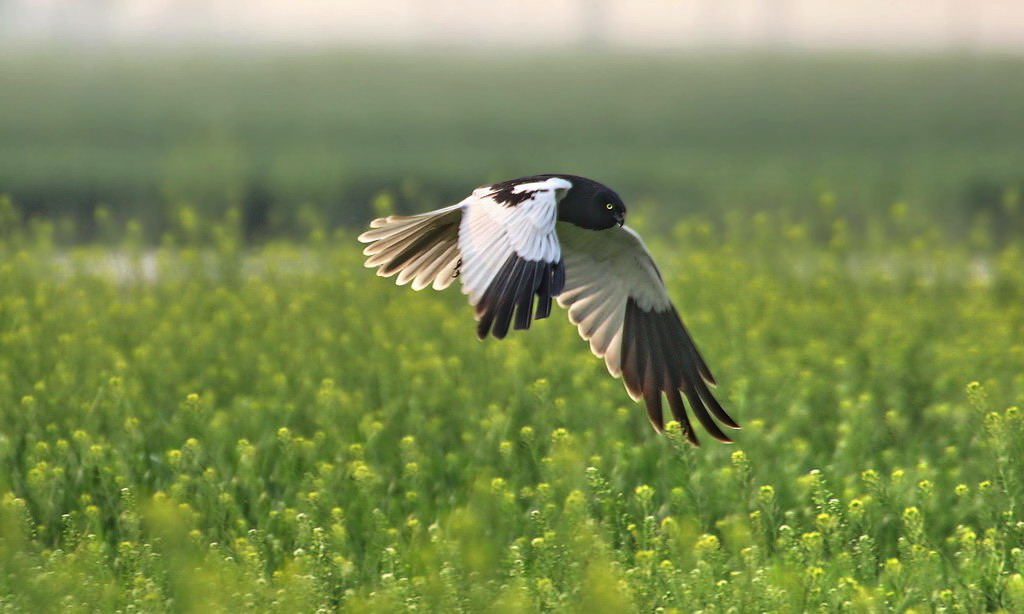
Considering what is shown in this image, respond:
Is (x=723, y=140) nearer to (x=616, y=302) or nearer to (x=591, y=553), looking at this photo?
(x=616, y=302)

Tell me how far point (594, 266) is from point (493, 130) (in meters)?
10.5

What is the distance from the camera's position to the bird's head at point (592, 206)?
224 inches

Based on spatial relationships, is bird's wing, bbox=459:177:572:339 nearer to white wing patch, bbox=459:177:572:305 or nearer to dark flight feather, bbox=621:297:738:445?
white wing patch, bbox=459:177:572:305

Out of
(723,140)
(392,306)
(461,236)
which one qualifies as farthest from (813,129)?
(461,236)

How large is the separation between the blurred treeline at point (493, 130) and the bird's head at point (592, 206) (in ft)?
26.8

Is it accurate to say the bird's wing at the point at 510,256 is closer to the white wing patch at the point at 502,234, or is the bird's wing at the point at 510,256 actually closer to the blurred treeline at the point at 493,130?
the white wing patch at the point at 502,234

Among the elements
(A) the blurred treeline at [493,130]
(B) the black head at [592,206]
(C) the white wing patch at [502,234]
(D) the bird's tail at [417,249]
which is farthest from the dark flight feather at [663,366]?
(A) the blurred treeline at [493,130]

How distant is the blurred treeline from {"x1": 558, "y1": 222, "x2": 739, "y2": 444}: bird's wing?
25.7 ft

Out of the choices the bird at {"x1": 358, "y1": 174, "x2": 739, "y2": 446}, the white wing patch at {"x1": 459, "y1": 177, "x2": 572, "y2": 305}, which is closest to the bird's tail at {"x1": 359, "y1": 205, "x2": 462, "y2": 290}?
the bird at {"x1": 358, "y1": 174, "x2": 739, "y2": 446}

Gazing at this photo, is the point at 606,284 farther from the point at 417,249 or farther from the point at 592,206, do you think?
the point at 417,249

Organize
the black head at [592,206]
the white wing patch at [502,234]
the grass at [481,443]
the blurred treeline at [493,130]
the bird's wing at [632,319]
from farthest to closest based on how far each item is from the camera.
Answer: the blurred treeline at [493,130] → the bird's wing at [632,319] → the black head at [592,206] → the white wing patch at [502,234] → the grass at [481,443]

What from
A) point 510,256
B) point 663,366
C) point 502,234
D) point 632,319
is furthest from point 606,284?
point 510,256

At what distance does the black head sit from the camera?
570cm

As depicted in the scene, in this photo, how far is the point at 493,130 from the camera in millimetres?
16484
